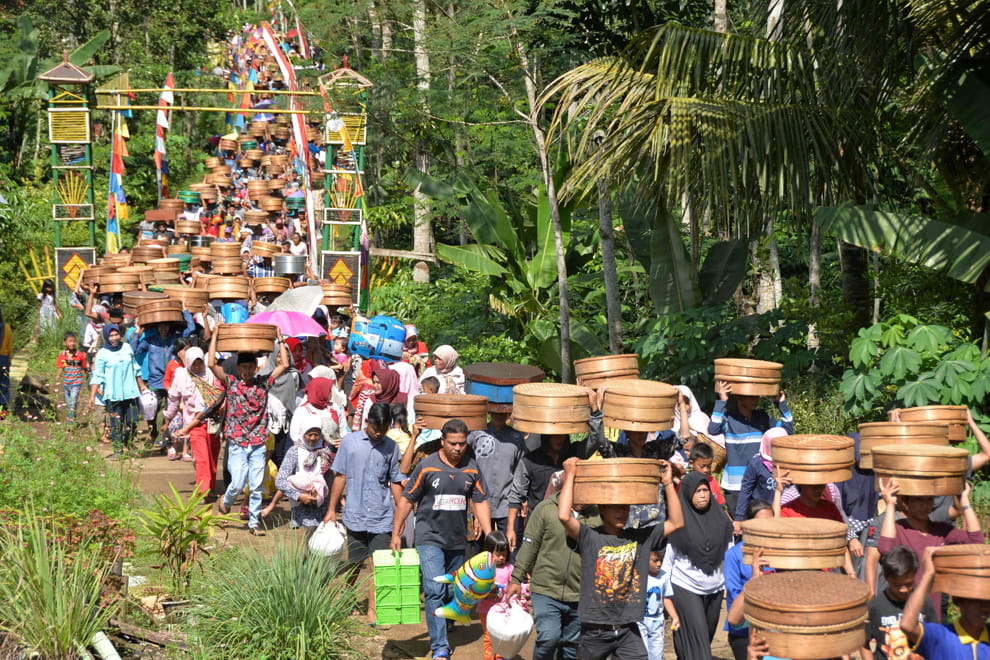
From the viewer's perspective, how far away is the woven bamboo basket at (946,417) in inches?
292

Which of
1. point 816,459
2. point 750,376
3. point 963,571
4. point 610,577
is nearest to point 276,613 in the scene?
point 610,577

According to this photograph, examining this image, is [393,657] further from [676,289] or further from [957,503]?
[676,289]

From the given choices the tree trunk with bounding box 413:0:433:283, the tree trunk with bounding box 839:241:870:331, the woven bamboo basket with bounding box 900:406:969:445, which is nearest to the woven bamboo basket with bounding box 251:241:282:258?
the tree trunk with bounding box 413:0:433:283

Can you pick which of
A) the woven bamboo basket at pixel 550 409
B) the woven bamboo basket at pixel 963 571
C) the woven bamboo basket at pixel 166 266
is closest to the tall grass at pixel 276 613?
the woven bamboo basket at pixel 550 409

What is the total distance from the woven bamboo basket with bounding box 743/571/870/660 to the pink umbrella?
6965mm

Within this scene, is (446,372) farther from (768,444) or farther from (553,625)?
(553,625)

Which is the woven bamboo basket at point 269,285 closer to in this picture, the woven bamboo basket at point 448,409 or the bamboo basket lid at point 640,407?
the woven bamboo basket at point 448,409

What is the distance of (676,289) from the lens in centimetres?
1367

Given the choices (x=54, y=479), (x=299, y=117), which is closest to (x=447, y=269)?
(x=299, y=117)

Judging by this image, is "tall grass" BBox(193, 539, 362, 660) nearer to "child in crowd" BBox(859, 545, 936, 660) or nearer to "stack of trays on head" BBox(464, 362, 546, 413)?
"stack of trays on head" BBox(464, 362, 546, 413)

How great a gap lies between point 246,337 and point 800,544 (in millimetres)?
5814

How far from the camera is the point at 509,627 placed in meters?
6.76

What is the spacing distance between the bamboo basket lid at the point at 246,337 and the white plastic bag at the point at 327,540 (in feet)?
7.27

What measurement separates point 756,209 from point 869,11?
2.01 metres
